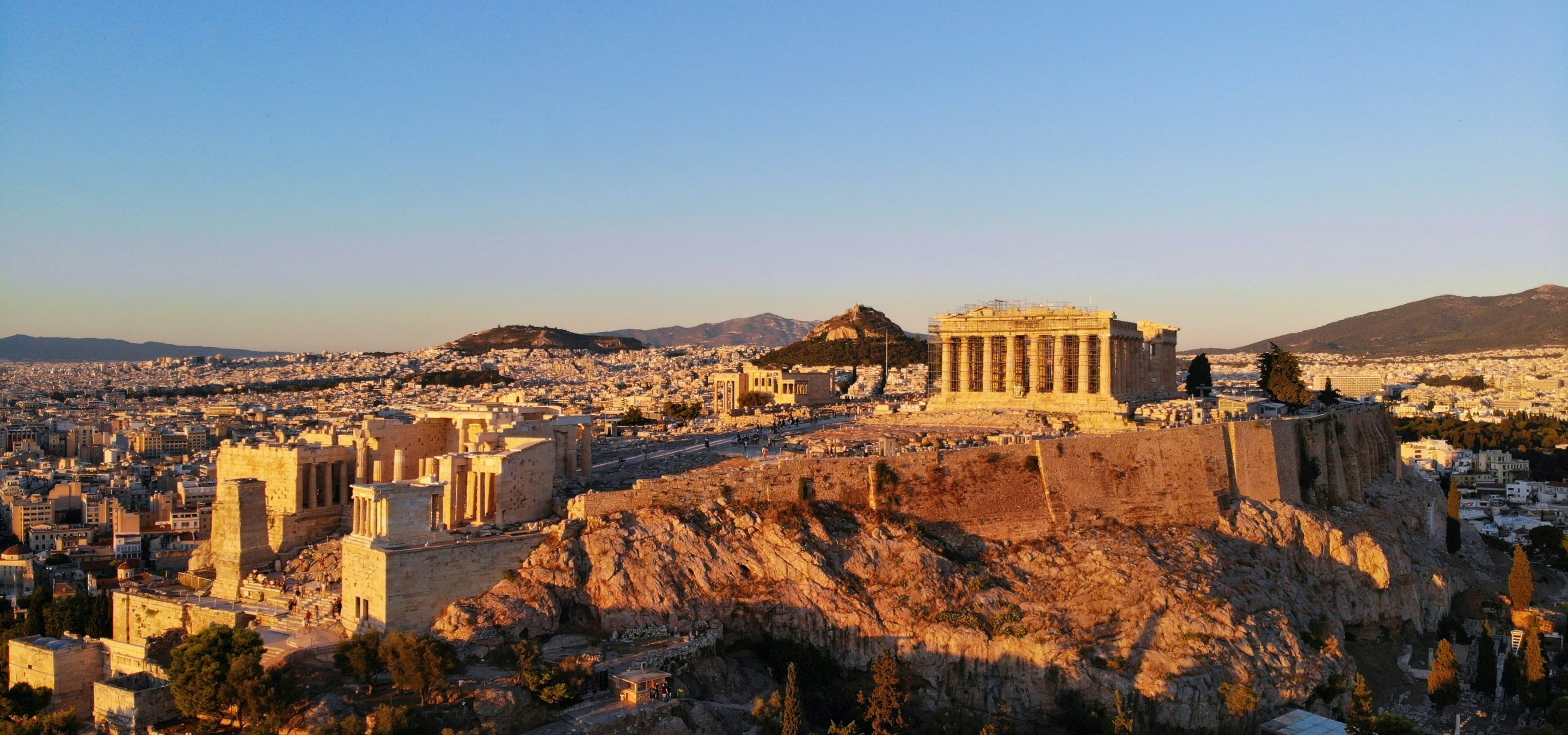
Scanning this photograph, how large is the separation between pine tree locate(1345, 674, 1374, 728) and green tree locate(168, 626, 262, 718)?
21285mm

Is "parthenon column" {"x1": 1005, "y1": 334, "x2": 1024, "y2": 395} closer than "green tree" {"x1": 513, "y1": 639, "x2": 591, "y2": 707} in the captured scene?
No

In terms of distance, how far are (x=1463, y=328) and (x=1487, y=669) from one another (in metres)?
173

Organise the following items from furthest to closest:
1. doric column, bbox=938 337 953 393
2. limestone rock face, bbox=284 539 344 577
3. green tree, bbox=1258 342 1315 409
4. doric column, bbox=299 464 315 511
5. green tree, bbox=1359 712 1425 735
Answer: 1. green tree, bbox=1258 342 1315 409
2. doric column, bbox=938 337 953 393
3. doric column, bbox=299 464 315 511
4. limestone rock face, bbox=284 539 344 577
5. green tree, bbox=1359 712 1425 735

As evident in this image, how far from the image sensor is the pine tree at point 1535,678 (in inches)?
1150

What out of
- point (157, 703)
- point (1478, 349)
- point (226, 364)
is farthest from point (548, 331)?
point (157, 703)

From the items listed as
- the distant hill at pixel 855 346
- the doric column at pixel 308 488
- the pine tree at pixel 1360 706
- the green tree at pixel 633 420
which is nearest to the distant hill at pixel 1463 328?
the distant hill at pixel 855 346

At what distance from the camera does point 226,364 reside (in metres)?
169

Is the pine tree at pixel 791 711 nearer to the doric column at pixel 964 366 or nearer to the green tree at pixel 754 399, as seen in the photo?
the doric column at pixel 964 366

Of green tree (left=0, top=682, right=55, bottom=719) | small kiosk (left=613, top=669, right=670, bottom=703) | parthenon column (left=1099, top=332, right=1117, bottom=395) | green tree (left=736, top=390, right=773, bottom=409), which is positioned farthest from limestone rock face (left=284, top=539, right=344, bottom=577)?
green tree (left=736, top=390, right=773, bottom=409)

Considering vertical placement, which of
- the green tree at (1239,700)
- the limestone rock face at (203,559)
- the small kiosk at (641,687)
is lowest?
the green tree at (1239,700)

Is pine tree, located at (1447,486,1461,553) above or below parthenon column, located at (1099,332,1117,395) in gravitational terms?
below

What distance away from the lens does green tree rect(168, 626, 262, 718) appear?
20.8 meters

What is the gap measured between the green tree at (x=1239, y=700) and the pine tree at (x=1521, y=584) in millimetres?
17535

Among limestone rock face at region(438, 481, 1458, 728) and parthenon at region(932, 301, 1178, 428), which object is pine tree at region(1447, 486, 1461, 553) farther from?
limestone rock face at region(438, 481, 1458, 728)
